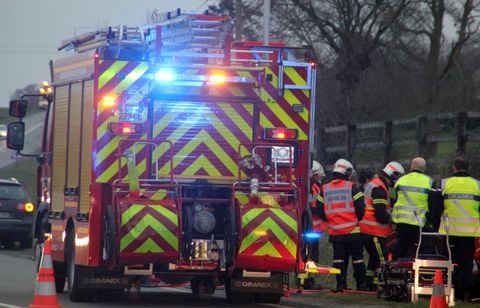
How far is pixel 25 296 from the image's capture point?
15.6m

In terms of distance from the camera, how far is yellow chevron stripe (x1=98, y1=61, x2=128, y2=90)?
14.4m

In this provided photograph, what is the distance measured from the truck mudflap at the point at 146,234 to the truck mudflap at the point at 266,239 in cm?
75

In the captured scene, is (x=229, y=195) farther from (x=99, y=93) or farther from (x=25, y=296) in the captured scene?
(x=25, y=296)

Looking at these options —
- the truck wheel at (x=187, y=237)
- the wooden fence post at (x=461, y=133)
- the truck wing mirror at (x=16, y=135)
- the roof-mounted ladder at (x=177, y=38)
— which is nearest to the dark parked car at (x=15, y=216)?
the wooden fence post at (x=461, y=133)

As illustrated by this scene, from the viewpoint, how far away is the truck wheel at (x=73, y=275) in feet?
48.7

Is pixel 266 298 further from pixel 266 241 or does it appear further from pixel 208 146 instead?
pixel 208 146

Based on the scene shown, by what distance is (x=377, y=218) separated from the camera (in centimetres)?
1650

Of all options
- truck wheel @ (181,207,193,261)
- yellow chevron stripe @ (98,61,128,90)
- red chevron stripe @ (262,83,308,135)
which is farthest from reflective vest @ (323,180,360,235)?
yellow chevron stripe @ (98,61,128,90)

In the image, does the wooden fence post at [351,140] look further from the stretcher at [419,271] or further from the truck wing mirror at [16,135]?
the stretcher at [419,271]

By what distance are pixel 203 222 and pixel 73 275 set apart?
76.2 inches

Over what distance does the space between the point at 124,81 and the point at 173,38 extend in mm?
1242

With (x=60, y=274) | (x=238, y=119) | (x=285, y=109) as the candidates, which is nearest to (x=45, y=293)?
(x=238, y=119)

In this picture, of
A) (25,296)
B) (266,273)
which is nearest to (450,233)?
(266,273)

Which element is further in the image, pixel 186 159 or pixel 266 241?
pixel 186 159
